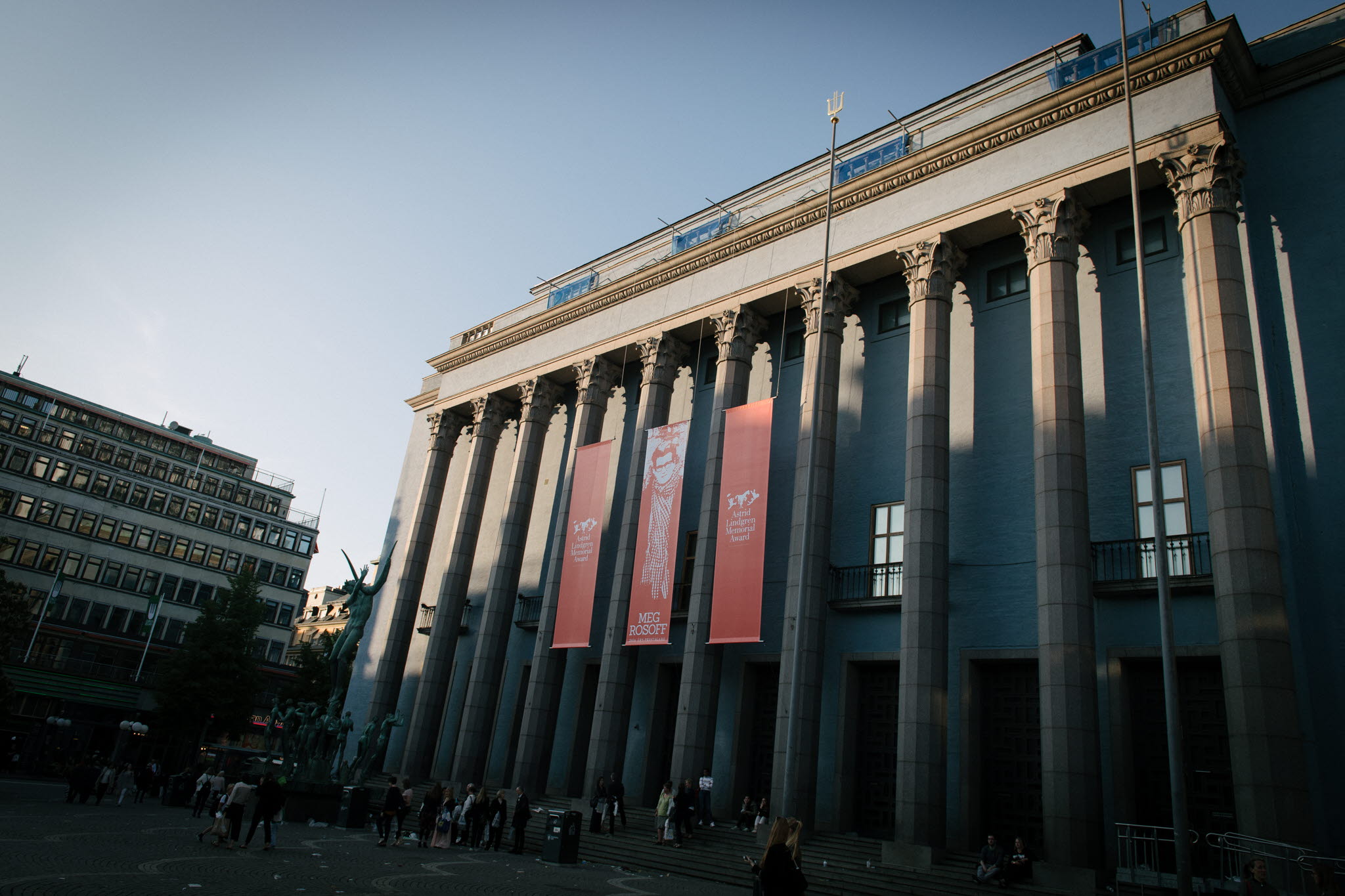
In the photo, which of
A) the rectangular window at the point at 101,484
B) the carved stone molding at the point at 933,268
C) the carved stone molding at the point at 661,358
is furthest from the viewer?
the rectangular window at the point at 101,484

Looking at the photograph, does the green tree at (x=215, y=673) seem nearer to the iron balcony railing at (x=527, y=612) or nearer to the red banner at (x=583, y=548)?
the iron balcony railing at (x=527, y=612)

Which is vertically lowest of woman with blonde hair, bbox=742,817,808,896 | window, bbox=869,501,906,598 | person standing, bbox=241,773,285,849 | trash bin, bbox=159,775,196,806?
trash bin, bbox=159,775,196,806

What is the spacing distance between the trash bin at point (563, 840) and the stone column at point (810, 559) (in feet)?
16.4

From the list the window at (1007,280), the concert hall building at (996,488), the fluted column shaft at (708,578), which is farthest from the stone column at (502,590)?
the window at (1007,280)

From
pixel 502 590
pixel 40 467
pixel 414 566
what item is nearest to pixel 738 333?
pixel 502 590

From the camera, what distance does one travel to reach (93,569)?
59.8 metres

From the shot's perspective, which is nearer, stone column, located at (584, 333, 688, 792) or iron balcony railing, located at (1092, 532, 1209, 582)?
iron balcony railing, located at (1092, 532, 1209, 582)

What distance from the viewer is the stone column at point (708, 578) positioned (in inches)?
992

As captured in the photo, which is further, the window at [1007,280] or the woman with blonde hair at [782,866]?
the window at [1007,280]

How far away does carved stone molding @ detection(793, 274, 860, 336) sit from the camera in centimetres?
2698

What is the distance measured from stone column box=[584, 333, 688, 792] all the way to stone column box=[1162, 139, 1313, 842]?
1668 centimetres

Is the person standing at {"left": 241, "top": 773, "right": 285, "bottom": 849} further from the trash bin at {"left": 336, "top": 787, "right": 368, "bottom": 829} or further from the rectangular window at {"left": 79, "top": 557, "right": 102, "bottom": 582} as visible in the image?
the rectangular window at {"left": 79, "top": 557, "right": 102, "bottom": 582}

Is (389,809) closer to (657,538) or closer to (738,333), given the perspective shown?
(657,538)

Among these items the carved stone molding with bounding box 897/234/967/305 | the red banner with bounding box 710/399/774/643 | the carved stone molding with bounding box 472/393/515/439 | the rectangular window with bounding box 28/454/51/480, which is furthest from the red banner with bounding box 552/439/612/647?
the rectangular window with bounding box 28/454/51/480
